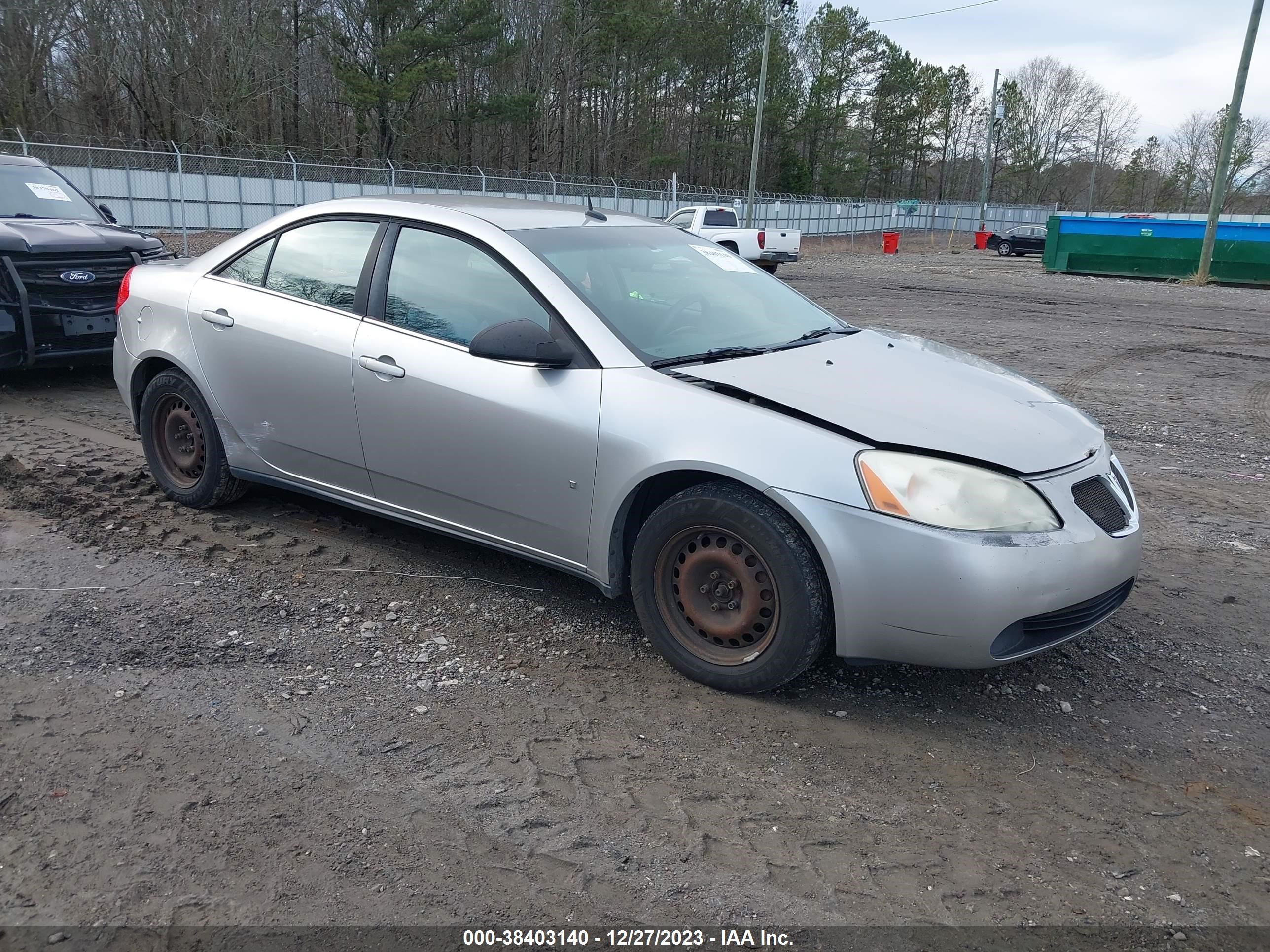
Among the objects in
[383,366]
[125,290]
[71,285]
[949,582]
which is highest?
[125,290]

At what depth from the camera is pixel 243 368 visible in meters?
4.67

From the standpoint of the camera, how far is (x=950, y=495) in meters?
3.19

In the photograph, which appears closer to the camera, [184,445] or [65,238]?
[184,445]

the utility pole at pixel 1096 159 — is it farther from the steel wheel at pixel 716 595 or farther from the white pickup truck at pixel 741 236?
the steel wheel at pixel 716 595

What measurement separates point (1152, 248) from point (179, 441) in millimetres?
28898

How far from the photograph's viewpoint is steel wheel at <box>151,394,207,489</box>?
5.08m

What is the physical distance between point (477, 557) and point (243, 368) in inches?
55.4

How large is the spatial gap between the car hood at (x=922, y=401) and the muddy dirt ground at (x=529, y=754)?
3.05 feet

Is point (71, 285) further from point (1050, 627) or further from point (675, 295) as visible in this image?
point (1050, 627)

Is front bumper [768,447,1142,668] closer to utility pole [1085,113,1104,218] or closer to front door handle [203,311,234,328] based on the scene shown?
front door handle [203,311,234,328]

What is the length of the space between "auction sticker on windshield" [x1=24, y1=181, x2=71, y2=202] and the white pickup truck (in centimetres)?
1616

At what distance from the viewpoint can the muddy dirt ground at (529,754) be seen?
8.38 feet

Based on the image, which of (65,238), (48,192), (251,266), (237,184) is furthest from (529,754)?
(237,184)

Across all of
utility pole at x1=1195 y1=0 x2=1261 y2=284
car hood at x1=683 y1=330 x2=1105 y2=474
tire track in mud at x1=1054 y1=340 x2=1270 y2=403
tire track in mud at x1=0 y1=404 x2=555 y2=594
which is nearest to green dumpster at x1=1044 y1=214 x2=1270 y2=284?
utility pole at x1=1195 y1=0 x2=1261 y2=284
